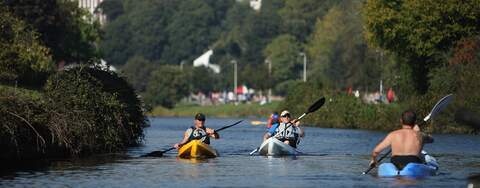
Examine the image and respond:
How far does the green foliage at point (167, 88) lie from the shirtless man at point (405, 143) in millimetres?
125900

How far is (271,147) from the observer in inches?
1828

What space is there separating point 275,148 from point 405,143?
44.2 ft

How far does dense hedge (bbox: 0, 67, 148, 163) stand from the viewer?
40656mm

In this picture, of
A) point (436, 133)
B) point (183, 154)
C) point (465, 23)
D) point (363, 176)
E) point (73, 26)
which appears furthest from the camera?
point (73, 26)

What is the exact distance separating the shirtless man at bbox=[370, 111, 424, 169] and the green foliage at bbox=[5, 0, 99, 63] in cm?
5751

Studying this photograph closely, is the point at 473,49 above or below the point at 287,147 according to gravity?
above

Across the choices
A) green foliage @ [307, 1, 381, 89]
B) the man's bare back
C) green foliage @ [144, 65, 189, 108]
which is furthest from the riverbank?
green foliage @ [144, 65, 189, 108]

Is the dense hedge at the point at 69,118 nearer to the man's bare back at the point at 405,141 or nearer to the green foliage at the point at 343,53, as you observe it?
the man's bare back at the point at 405,141

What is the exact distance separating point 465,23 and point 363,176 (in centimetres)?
4325

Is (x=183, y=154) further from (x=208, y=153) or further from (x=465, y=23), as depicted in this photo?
(x=465, y=23)

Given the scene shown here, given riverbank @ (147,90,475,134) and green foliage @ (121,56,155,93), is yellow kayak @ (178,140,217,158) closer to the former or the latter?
riverbank @ (147,90,475,134)

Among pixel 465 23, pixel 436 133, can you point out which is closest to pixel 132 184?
pixel 436 133

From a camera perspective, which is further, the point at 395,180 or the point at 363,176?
the point at 363,176

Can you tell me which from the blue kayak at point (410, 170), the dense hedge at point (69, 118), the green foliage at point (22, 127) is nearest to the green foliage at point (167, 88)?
the dense hedge at point (69, 118)
